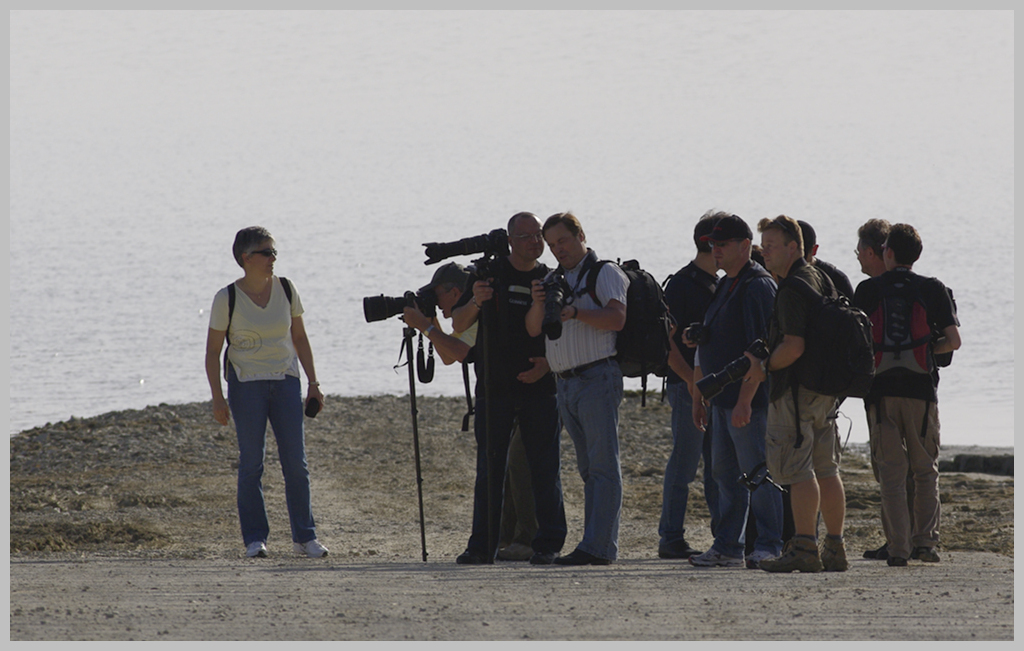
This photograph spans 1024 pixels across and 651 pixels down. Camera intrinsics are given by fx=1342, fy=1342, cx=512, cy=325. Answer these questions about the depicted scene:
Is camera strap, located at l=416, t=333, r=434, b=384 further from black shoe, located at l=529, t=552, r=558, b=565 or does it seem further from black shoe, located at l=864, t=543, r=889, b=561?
black shoe, located at l=864, t=543, r=889, b=561

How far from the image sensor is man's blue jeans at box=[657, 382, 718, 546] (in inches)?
301

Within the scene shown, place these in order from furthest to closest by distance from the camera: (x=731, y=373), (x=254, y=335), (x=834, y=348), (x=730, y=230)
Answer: (x=254, y=335) → (x=730, y=230) → (x=731, y=373) → (x=834, y=348)

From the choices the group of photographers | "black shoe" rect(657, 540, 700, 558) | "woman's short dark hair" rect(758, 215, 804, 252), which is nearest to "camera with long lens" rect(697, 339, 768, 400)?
the group of photographers

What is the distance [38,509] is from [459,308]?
5485 mm

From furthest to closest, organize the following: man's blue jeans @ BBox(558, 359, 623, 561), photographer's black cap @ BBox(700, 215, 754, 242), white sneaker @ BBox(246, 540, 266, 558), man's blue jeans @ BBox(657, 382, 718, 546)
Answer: man's blue jeans @ BBox(657, 382, 718, 546), white sneaker @ BBox(246, 540, 266, 558), man's blue jeans @ BBox(558, 359, 623, 561), photographer's black cap @ BBox(700, 215, 754, 242)

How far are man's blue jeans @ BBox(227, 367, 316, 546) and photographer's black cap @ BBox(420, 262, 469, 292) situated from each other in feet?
3.19

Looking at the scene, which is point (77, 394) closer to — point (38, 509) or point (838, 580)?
point (38, 509)

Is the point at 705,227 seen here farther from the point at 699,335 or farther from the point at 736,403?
the point at 736,403

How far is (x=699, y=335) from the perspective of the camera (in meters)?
6.86

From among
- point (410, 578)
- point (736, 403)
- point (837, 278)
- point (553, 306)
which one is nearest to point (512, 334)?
point (553, 306)

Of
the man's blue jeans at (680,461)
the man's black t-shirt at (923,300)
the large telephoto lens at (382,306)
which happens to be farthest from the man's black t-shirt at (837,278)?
the large telephoto lens at (382,306)

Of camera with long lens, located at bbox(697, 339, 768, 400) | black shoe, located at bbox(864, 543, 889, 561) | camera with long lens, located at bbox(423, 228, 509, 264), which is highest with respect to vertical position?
camera with long lens, located at bbox(423, 228, 509, 264)

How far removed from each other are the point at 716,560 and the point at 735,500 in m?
0.33

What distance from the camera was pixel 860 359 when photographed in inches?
247
